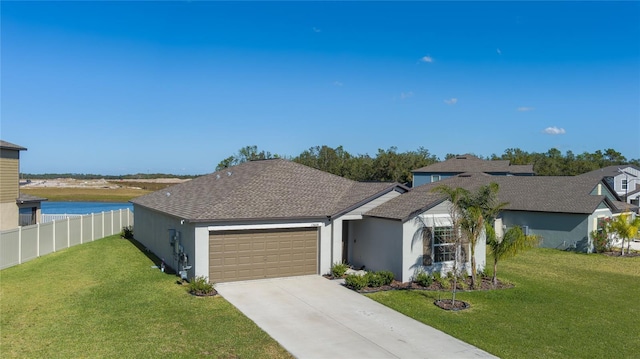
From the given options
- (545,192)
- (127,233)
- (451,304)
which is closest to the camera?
(451,304)

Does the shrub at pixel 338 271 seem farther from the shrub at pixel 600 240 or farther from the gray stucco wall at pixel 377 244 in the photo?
the shrub at pixel 600 240

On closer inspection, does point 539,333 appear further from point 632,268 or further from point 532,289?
point 632,268

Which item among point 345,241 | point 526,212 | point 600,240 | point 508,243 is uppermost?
point 526,212

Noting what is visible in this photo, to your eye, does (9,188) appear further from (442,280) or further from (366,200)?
(442,280)

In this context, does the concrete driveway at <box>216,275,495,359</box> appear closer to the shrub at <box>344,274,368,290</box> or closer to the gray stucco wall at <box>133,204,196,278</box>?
the shrub at <box>344,274,368,290</box>

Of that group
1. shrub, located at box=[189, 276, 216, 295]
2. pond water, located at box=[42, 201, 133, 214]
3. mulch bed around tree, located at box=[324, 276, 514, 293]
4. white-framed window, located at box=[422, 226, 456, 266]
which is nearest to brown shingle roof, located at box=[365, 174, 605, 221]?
white-framed window, located at box=[422, 226, 456, 266]

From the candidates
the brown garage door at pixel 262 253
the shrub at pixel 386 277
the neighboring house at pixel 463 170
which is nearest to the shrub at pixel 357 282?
the shrub at pixel 386 277

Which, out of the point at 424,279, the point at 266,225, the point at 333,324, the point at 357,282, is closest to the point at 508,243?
the point at 424,279
